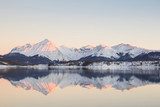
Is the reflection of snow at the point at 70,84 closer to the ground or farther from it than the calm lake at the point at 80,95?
closer to the ground

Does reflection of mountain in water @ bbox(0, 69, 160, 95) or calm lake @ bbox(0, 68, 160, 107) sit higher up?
calm lake @ bbox(0, 68, 160, 107)

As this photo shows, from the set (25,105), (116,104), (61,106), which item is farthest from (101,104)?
(25,105)

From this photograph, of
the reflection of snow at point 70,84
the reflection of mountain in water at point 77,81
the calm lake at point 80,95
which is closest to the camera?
the calm lake at point 80,95

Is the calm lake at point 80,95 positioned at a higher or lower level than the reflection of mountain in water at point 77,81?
higher

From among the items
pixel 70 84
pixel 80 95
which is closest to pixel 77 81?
pixel 70 84

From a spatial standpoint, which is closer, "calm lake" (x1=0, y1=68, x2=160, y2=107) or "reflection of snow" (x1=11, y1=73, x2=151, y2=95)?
"calm lake" (x1=0, y1=68, x2=160, y2=107)

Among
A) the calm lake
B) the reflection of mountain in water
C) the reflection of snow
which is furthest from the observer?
the reflection of mountain in water

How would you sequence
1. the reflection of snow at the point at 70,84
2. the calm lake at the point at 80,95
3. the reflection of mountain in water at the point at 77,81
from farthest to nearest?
the reflection of mountain in water at the point at 77,81
the reflection of snow at the point at 70,84
the calm lake at the point at 80,95

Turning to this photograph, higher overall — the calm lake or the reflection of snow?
the calm lake

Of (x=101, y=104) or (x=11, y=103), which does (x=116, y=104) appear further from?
(x=11, y=103)

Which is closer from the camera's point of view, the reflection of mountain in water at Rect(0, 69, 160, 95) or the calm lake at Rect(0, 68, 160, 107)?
the calm lake at Rect(0, 68, 160, 107)

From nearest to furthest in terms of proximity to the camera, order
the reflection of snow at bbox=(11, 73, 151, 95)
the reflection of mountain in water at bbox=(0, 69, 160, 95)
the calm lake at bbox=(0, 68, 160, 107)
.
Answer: the calm lake at bbox=(0, 68, 160, 107), the reflection of snow at bbox=(11, 73, 151, 95), the reflection of mountain in water at bbox=(0, 69, 160, 95)

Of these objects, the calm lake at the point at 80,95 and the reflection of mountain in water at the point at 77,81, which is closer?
the calm lake at the point at 80,95

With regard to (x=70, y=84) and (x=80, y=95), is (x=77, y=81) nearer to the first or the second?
(x=70, y=84)
